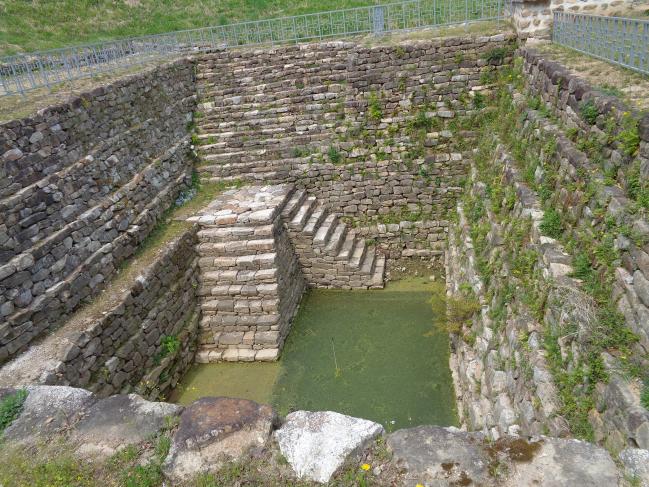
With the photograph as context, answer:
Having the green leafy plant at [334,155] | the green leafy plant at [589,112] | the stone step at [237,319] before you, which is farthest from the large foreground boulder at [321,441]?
the green leafy plant at [334,155]

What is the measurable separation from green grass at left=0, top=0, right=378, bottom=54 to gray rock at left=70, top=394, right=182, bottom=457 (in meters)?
15.0

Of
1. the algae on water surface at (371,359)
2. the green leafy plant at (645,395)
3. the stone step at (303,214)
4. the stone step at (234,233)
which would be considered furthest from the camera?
the stone step at (303,214)

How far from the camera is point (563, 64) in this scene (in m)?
6.96

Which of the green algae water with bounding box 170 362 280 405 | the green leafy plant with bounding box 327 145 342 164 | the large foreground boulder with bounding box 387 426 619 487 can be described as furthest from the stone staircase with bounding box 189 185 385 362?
the large foreground boulder with bounding box 387 426 619 487

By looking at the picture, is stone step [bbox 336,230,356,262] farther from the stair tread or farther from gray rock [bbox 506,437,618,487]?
gray rock [bbox 506,437,618,487]

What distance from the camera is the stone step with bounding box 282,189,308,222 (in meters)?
9.84

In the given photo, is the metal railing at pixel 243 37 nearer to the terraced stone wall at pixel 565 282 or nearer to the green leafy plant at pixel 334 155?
the green leafy plant at pixel 334 155

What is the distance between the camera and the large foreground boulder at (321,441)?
10.8 feet

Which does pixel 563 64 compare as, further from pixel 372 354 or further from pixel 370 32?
pixel 370 32

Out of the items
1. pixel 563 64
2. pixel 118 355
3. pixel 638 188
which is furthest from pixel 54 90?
pixel 638 188

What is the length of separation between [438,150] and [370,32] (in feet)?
14.9

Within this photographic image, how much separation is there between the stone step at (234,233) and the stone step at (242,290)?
985 millimetres

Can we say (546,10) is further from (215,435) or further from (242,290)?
(215,435)

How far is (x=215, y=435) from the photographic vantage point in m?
3.56
